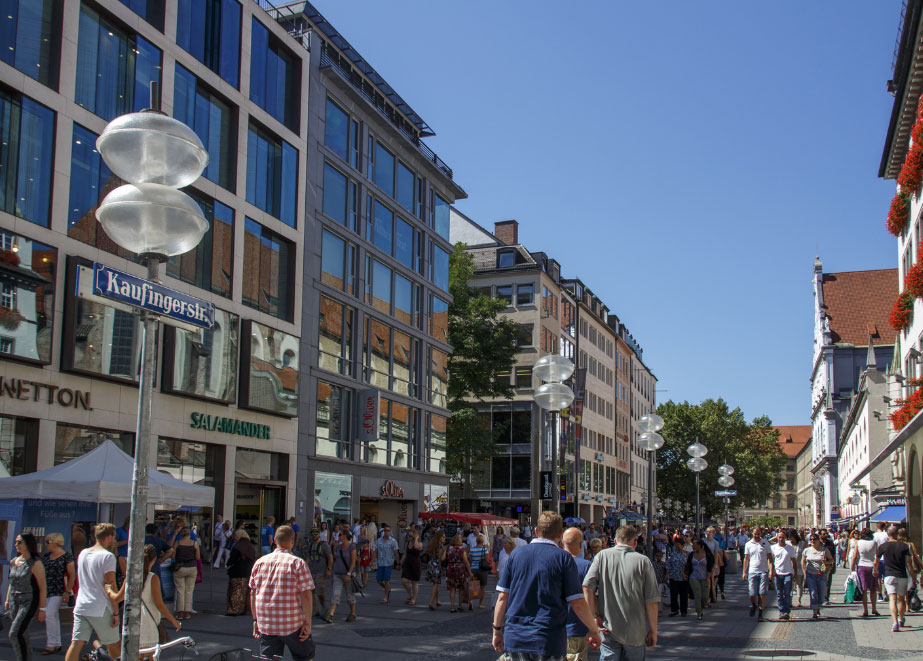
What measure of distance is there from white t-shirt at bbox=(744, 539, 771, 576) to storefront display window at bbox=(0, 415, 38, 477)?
15709mm

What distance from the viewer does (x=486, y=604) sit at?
2108 cm

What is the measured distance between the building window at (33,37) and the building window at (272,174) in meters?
8.62

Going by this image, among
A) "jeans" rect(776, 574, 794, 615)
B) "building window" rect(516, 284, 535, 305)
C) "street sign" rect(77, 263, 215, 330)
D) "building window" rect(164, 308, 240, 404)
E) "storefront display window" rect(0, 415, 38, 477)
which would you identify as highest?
"building window" rect(516, 284, 535, 305)

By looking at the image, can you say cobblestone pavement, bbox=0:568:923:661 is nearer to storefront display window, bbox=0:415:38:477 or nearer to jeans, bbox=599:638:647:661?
jeans, bbox=599:638:647:661

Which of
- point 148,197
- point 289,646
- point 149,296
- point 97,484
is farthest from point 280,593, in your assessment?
point 97,484

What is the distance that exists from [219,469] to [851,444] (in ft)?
159

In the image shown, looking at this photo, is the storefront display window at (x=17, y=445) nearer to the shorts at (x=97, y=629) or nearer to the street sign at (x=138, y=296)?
the shorts at (x=97, y=629)

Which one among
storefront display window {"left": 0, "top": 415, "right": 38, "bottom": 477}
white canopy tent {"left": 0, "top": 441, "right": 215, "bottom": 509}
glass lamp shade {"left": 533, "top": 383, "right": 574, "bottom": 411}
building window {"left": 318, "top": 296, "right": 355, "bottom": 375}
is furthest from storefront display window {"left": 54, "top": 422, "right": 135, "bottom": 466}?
building window {"left": 318, "top": 296, "right": 355, "bottom": 375}

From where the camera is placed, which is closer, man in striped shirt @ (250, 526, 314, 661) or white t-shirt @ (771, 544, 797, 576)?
man in striped shirt @ (250, 526, 314, 661)

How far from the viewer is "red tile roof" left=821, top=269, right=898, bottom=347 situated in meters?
83.1

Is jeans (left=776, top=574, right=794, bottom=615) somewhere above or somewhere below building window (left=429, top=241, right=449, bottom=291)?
below

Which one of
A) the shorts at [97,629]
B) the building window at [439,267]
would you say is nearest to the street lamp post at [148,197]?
the shorts at [97,629]

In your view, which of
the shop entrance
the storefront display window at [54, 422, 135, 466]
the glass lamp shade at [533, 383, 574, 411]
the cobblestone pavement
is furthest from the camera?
the shop entrance

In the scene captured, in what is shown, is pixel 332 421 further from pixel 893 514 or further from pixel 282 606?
pixel 282 606
